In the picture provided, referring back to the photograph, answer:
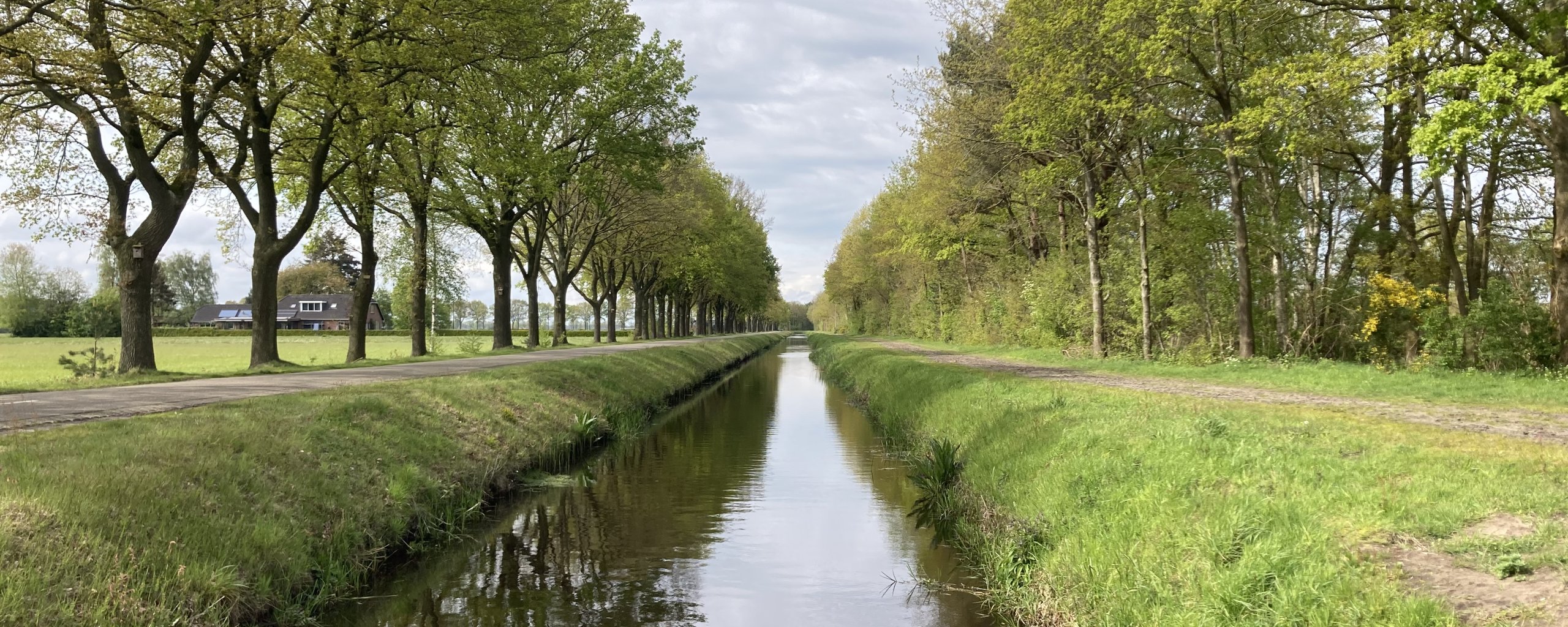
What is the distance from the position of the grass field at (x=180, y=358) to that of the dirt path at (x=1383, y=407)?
60.4ft

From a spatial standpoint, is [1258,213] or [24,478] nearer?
[24,478]

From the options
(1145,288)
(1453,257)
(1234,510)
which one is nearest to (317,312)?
(1145,288)

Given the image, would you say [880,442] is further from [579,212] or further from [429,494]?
[579,212]

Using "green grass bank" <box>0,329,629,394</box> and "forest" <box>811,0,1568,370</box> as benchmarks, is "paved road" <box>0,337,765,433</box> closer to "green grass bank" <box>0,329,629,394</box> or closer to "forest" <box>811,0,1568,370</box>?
"green grass bank" <box>0,329,629,394</box>

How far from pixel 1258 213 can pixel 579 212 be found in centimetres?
2918

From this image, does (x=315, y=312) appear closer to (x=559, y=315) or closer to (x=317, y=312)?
(x=317, y=312)

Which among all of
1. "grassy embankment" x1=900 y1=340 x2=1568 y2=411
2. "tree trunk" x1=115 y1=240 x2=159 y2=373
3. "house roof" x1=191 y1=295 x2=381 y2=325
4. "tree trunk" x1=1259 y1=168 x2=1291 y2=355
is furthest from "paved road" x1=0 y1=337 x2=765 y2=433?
"house roof" x1=191 y1=295 x2=381 y2=325

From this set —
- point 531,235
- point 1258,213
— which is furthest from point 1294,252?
point 531,235

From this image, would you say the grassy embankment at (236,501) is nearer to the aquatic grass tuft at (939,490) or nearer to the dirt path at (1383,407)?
the aquatic grass tuft at (939,490)

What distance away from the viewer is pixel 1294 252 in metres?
22.5

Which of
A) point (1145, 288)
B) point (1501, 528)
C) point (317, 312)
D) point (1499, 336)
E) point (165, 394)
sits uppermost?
point (317, 312)

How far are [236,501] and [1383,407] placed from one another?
554 inches

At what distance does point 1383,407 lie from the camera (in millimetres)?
11203

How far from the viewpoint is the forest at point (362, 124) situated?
1575cm
